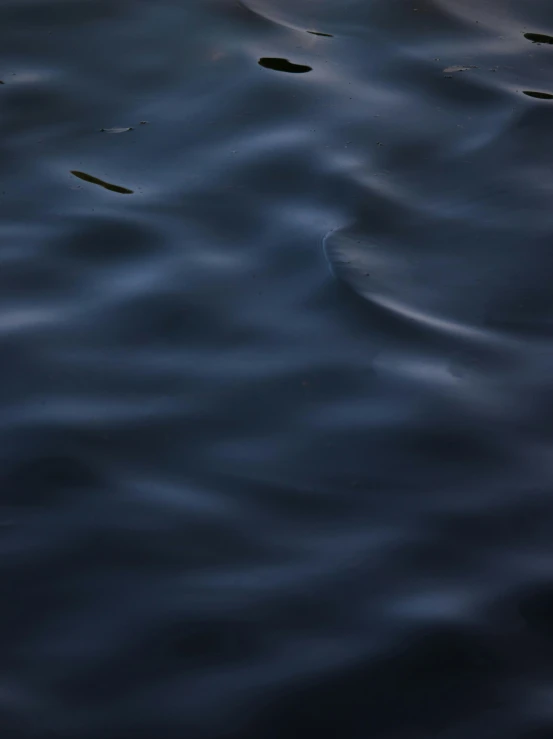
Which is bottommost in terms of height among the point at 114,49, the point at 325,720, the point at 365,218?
the point at 325,720

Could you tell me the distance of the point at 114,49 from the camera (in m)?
3.30

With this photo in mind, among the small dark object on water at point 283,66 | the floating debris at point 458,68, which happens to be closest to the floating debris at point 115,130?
the small dark object on water at point 283,66

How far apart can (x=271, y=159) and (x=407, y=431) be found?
110 centimetres

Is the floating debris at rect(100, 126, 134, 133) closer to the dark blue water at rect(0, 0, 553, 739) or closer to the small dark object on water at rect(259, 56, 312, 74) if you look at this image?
the dark blue water at rect(0, 0, 553, 739)

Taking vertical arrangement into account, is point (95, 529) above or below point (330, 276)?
below

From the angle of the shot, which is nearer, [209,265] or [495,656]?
[495,656]

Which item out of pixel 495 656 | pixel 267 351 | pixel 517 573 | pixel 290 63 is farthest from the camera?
Result: pixel 290 63

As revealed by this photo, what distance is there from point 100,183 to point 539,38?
5.32 ft

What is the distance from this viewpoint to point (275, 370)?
2.23 metres

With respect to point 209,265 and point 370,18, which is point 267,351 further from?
point 370,18

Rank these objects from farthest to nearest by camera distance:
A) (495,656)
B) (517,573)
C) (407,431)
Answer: (407,431) → (517,573) → (495,656)

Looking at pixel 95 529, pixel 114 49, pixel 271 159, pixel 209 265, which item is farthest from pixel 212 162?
pixel 95 529

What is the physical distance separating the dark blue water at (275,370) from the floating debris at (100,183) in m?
0.02

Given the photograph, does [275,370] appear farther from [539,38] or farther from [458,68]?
[539,38]
